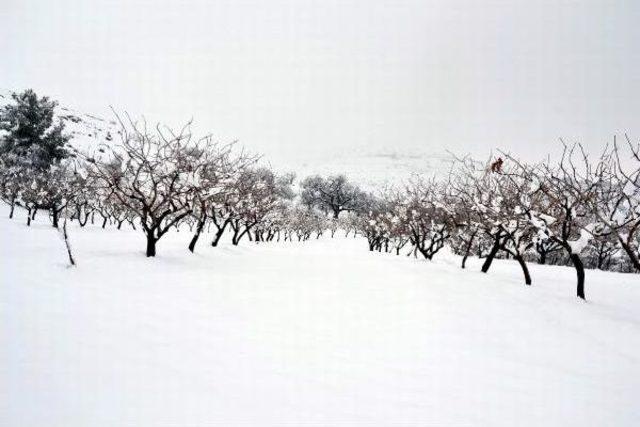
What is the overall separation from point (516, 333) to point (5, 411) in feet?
25.9

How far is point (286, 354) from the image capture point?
193 inches

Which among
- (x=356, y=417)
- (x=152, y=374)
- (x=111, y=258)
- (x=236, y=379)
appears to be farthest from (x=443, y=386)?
(x=111, y=258)

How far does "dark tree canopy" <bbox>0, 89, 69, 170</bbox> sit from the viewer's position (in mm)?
37125

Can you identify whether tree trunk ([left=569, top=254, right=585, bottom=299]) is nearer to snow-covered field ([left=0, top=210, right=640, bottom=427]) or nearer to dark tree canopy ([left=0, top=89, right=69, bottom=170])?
snow-covered field ([left=0, top=210, right=640, bottom=427])

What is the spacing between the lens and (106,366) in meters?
3.71

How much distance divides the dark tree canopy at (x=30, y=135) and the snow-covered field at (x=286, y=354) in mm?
35293

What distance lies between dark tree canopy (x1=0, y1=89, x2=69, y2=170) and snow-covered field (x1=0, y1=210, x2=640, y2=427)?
35.3 m

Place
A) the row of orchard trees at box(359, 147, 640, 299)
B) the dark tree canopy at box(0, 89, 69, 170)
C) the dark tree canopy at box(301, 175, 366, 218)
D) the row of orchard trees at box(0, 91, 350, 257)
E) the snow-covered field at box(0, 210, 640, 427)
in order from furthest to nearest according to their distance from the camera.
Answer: the dark tree canopy at box(301, 175, 366, 218), the dark tree canopy at box(0, 89, 69, 170), the row of orchard trees at box(0, 91, 350, 257), the row of orchard trees at box(359, 147, 640, 299), the snow-covered field at box(0, 210, 640, 427)

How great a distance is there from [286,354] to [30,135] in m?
46.2

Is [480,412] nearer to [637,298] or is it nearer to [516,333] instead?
[516,333]

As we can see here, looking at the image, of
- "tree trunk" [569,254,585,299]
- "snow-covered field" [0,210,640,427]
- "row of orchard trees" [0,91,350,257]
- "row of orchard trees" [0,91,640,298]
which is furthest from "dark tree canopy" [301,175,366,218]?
"snow-covered field" [0,210,640,427]

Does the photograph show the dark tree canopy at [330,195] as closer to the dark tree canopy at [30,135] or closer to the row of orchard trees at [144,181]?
the row of orchard trees at [144,181]

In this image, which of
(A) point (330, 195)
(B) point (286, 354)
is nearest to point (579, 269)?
(B) point (286, 354)

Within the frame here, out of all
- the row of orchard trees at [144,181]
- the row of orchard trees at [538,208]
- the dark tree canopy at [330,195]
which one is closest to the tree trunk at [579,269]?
the row of orchard trees at [538,208]
